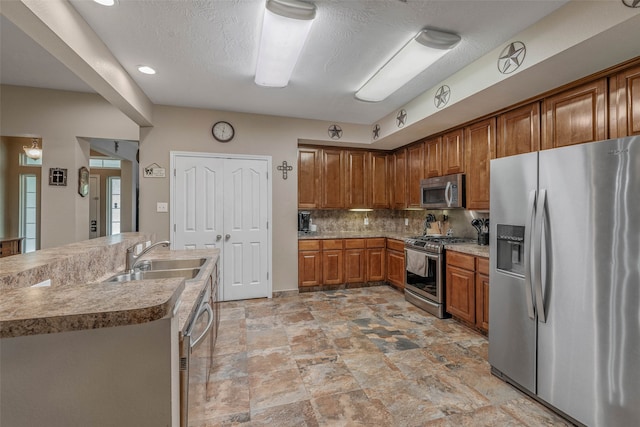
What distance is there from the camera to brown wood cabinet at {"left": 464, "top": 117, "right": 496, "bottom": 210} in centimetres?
315

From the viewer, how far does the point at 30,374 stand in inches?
26.6

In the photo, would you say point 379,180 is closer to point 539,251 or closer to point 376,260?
point 376,260

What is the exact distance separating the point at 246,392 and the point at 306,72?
273cm

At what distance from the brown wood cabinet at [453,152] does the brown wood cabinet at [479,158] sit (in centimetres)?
8

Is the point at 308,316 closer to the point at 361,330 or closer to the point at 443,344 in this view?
the point at 361,330

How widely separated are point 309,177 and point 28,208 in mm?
5445

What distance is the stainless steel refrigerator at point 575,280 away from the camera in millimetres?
1534

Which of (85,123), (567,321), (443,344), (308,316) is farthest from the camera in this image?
(85,123)

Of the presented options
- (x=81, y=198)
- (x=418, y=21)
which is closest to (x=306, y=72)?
(x=418, y=21)

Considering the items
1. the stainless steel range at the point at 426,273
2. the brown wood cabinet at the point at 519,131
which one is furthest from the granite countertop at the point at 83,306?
the stainless steel range at the point at 426,273

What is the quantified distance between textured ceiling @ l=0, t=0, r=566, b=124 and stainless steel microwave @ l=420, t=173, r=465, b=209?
1.11 m

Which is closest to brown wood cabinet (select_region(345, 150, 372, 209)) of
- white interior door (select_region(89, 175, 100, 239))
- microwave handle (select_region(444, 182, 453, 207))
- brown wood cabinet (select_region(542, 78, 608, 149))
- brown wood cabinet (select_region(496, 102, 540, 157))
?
microwave handle (select_region(444, 182, 453, 207))

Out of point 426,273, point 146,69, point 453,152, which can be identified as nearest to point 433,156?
point 453,152

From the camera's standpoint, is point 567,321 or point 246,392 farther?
point 246,392
